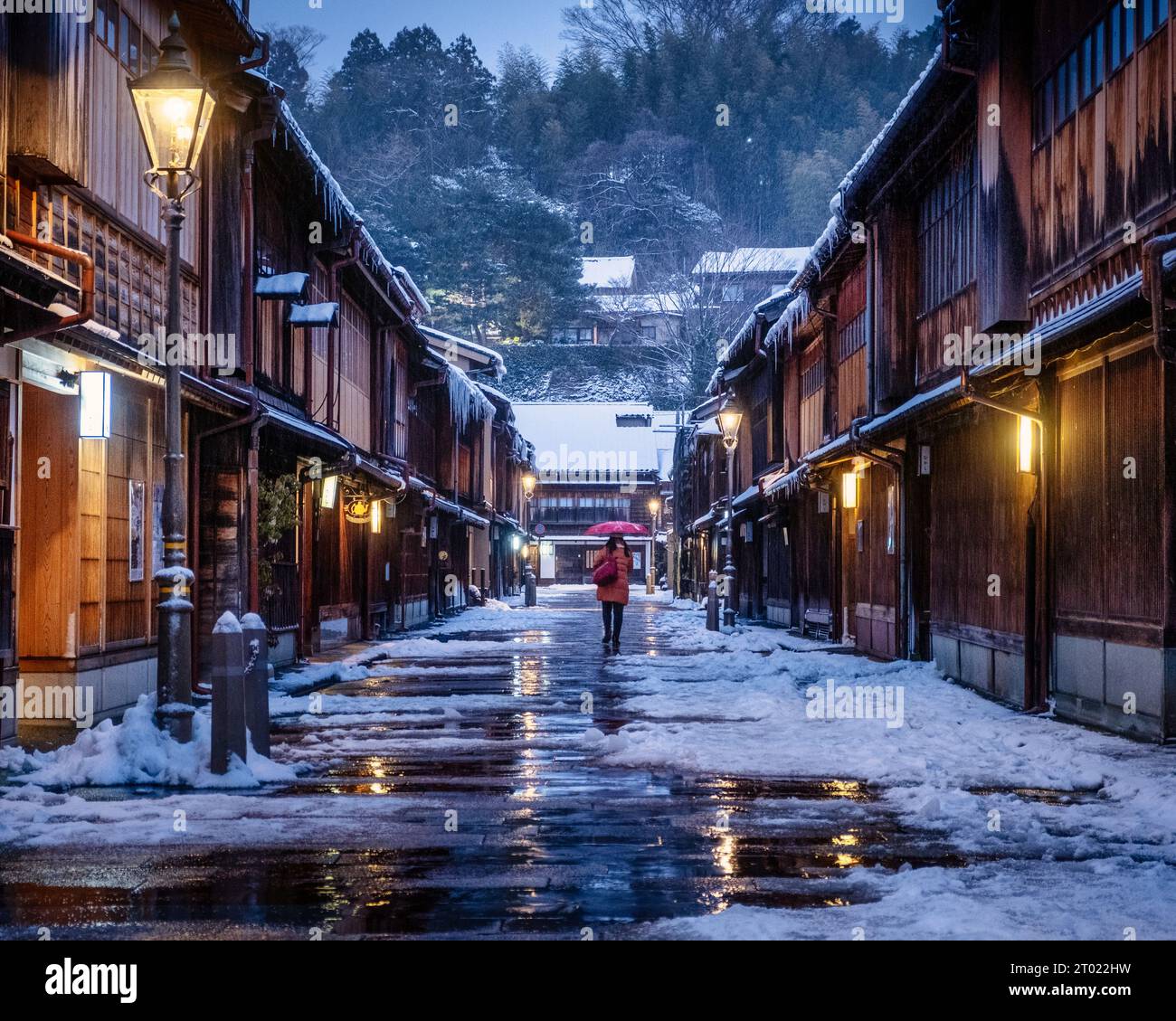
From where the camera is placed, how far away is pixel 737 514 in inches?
1528

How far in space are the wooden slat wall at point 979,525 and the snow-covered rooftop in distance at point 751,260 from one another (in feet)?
173

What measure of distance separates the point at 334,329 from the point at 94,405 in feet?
39.0

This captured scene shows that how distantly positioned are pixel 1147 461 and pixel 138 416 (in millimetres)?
9609

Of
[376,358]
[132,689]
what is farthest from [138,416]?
[376,358]

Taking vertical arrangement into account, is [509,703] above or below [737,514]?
below

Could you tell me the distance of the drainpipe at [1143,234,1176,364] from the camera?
837 centimetres

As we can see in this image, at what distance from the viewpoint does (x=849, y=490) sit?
23094 millimetres

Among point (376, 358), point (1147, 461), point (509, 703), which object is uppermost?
point (376, 358)

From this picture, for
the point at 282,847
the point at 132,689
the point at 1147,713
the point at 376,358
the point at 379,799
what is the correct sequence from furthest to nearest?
the point at 376,358
the point at 132,689
the point at 1147,713
the point at 379,799
the point at 282,847

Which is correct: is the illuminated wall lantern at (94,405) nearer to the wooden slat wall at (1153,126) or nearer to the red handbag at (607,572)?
the wooden slat wall at (1153,126)

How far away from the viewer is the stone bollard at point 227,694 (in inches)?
338

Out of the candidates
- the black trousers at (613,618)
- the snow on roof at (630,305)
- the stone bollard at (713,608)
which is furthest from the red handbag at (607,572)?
the snow on roof at (630,305)

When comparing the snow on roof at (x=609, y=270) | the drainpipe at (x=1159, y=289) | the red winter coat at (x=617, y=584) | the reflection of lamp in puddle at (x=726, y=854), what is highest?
the snow on roof at (x=609, y=270)
